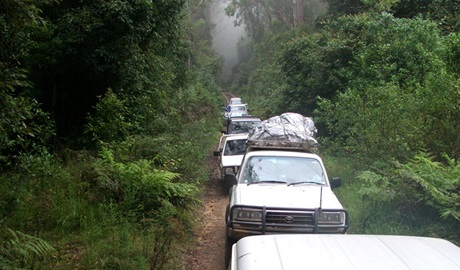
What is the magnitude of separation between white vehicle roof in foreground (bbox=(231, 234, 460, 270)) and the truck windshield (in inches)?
166

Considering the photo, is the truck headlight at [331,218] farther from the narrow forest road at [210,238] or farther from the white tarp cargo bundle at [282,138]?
the white tarp cargo bundle at [282,138]

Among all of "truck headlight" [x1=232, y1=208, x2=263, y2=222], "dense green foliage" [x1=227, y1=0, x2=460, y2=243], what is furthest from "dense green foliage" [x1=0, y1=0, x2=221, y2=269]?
"dense green foliage" [x1=227, y1=0, x2=460, y2=243]

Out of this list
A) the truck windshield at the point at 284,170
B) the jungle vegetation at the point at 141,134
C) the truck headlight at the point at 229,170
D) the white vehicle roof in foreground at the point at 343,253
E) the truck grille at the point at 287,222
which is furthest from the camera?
the truck headlight at the point at 229,170

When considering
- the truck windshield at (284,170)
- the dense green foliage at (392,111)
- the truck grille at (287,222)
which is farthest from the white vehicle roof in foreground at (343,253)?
the truck windshield at (284,170)

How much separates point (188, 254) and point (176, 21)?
785 centimetres

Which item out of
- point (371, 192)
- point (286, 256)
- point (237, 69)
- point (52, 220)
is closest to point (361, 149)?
point (371, 192)

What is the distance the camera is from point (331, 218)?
6078mm

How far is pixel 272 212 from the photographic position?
6012mm

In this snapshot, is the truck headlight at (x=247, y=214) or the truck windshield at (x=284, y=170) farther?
the truck windshield at (x=284, y=170)

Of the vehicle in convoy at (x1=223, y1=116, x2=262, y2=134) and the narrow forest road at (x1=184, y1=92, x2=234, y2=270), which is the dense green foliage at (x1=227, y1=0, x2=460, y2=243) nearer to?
the narrow forest road at (x1=184, y1=92, x2=234, y2=270)

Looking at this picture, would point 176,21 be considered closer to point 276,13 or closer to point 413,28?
point 413,28

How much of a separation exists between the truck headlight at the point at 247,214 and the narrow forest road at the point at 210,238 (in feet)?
3.85

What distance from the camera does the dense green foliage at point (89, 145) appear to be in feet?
18.3

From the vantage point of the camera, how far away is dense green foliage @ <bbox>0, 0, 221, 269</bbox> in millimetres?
5570
